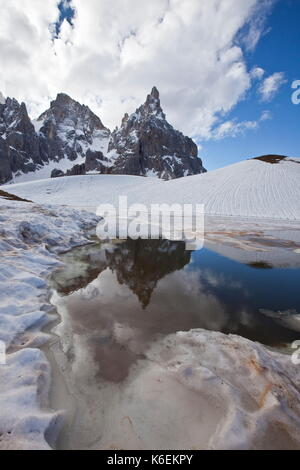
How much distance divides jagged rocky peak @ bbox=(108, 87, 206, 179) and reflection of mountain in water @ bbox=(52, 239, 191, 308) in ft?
490

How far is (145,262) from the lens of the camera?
846 centimetres

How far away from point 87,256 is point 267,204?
2443 centimetres

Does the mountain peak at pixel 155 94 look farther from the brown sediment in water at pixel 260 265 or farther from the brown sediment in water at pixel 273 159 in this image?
the brown sediment in water at pixel 260 265

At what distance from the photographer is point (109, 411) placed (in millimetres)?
2496

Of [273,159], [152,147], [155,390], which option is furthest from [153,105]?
[155,390]

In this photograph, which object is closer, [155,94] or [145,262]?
[145,262]

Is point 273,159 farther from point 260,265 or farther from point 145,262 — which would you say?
point 145,262

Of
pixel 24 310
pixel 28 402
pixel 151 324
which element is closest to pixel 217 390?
pixel 151 324

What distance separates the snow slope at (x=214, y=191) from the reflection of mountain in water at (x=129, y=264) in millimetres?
16710

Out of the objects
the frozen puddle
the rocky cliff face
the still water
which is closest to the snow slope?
the still water

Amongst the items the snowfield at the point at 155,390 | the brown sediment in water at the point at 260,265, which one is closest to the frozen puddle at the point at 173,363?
the snowfield at the point at 155,390

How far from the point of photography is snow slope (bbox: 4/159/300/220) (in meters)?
25.6

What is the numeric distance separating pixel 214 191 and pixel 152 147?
152 metres

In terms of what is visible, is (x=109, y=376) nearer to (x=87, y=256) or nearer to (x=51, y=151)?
(x=87, y=256)
